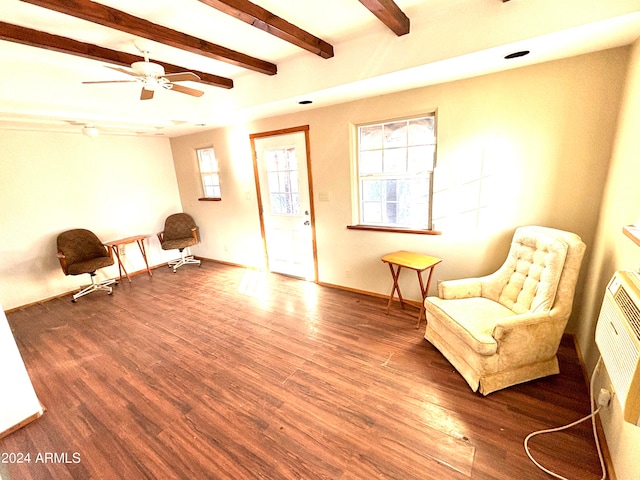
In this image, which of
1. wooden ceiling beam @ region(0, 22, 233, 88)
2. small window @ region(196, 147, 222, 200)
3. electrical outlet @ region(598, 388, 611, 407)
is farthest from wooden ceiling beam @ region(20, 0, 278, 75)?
electrical outlet @ region(598, 388, 611, 407)

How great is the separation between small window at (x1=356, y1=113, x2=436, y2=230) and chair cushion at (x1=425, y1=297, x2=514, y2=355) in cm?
94

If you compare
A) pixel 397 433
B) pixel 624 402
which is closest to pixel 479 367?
pixel 397 433

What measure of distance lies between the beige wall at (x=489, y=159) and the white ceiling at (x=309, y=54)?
17 cm

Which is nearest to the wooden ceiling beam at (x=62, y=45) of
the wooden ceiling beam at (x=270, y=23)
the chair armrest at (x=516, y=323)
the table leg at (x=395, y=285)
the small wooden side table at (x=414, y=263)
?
the wooden ceiling beam at (x=270, y=23)

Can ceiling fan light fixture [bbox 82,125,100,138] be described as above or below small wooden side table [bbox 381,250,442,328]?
above

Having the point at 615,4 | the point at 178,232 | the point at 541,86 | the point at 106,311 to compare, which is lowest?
the point at 106,311

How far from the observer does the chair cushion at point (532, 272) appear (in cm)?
187

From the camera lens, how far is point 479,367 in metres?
1.80

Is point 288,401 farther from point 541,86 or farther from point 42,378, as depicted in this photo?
point 541,86

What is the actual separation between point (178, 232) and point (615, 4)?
18.1 ft

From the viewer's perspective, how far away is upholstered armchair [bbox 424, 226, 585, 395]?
5.85 feet

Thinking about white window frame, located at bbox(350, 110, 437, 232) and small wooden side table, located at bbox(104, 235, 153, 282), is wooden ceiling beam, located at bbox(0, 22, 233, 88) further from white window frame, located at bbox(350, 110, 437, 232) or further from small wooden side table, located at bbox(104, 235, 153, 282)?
small wooden side table, located at bbox(104, 235, 153, 282)

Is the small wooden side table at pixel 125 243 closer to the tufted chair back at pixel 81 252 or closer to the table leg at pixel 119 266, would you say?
the table leg at pixel 119 266

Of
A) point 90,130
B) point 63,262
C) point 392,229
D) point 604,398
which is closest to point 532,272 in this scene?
point 604,398
